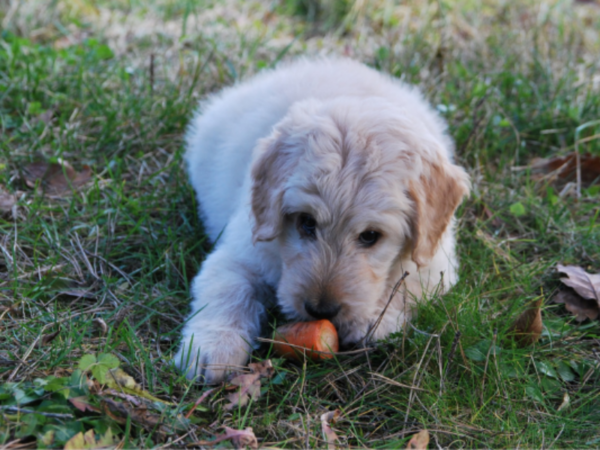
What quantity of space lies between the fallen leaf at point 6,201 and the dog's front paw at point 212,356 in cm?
133

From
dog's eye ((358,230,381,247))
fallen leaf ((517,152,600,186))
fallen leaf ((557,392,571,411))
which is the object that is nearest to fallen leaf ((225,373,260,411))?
dog's eye ((358,230,381,247))

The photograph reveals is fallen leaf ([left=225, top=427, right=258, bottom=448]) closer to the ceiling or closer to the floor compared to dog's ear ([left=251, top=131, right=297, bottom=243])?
closer to the floor

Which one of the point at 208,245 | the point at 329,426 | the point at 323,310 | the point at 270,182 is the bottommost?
the point at 208,245

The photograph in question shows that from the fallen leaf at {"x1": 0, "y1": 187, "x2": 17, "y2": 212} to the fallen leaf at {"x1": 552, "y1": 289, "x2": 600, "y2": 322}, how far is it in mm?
2746

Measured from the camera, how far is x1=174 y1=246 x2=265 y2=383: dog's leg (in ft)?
7.76

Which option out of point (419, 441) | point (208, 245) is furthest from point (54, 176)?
point (419, 441)

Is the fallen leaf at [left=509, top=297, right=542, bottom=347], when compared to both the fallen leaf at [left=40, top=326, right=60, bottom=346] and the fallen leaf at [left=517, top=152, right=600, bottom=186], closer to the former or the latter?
the fallen leaf at [left=517, top=152, right=600, bottom=186]

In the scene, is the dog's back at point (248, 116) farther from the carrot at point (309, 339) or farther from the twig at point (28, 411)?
the twig at point (28, 411)

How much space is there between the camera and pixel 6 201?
3.21 metres

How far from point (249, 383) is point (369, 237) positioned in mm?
745

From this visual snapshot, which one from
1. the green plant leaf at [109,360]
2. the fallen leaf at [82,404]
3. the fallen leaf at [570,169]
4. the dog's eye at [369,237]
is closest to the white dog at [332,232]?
the dog's eye at [369,237]

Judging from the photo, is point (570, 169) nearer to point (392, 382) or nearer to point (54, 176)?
point (392, 382)

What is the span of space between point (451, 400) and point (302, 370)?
568mm

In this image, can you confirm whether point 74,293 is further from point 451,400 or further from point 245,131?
point 451,400
